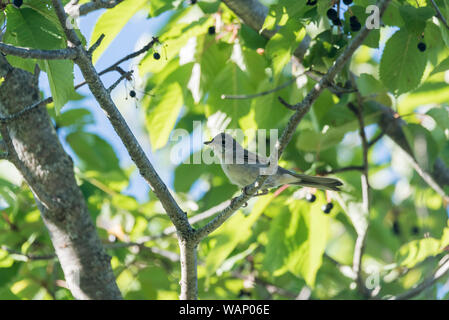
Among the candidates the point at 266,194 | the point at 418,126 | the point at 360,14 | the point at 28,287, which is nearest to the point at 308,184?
the point at 266,194

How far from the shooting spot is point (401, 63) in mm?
3611

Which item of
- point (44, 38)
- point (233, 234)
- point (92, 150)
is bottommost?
point (233, 234)

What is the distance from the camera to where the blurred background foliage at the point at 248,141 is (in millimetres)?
3643

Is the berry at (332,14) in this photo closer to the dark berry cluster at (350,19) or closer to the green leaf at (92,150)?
the dark berry cluster at (350,19)

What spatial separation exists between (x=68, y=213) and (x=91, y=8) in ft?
5.51

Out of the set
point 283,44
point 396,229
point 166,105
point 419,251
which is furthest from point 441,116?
point 396,229

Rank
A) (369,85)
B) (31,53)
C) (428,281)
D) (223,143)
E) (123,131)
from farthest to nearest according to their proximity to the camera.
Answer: (223,143) < (369,85) < (428,281) < (123,131) < (31,53)

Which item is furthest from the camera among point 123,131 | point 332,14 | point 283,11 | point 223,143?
point 223,143

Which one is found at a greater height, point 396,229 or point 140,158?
point 396,229

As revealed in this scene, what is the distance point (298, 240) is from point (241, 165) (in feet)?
2.88

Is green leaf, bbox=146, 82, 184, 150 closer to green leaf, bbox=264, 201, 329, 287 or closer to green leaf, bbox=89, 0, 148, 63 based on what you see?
green leaf, bbox=89, 0, 148, 63

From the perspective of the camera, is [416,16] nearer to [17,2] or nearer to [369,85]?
[369,85]

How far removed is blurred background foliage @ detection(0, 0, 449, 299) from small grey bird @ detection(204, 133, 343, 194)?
214 mm

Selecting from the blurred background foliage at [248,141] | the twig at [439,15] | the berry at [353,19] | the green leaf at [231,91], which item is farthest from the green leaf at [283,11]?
the green leaf at [231,91]
